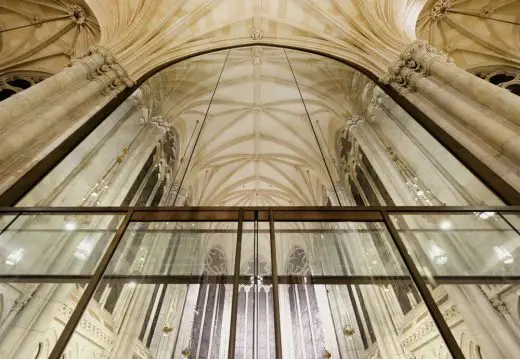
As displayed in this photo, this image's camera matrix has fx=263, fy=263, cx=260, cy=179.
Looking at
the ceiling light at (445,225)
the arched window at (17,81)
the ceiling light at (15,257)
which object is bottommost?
the ceiling light at (15,257)

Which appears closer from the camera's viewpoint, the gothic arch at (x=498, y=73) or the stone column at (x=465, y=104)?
the stone column at (x=465, y=104)

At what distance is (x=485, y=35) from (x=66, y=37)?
1481 centimetres

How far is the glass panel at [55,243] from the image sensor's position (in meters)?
3.06

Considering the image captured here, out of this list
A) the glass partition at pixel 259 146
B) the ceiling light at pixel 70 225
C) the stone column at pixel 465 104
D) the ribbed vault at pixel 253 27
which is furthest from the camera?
the ribbed vault at pixel 253 27

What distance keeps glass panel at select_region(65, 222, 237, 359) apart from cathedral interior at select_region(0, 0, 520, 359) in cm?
2

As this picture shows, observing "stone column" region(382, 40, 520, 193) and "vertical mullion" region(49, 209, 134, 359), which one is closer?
"vertical mullion" region(49, 209, 134, 359)

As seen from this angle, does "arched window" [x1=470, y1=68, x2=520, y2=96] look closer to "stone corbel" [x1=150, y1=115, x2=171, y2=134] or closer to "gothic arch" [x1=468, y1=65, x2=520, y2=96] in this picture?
"gothic arch" [x1=468, y1=65, x2=520, y2=96]

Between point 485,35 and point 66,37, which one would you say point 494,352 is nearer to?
point 485,35

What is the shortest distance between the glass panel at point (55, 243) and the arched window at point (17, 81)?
845 cm

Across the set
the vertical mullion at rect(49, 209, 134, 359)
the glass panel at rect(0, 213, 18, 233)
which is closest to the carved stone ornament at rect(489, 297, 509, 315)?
the vertical mullion at rect(49, 209, 134, 359)

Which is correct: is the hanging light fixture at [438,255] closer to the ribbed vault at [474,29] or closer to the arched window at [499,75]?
the arched window at [499,75]

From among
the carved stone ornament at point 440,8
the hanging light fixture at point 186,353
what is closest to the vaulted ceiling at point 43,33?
the hanging light fixture at point 186,353

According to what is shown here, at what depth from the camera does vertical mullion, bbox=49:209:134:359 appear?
7.42 feet

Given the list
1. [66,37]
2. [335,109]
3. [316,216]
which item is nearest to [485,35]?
[335,109]
